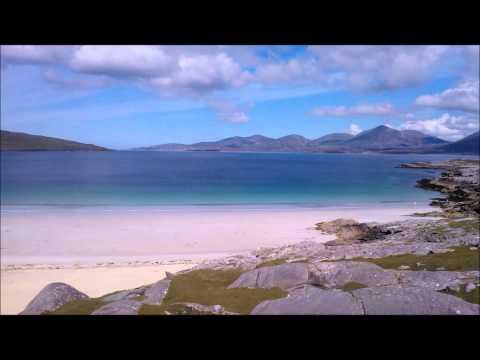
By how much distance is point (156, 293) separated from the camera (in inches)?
332

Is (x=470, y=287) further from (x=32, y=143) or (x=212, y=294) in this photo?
(x=32, y=143)

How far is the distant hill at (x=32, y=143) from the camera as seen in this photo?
145750 millimetres

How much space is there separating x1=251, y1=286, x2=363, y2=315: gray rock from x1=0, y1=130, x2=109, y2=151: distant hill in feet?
529

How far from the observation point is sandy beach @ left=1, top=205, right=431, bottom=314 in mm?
12070

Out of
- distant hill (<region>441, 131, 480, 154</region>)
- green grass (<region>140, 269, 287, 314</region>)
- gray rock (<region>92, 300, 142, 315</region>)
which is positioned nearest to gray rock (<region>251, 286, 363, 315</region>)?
green grass (<region>140, 269, 287, 314</region>)

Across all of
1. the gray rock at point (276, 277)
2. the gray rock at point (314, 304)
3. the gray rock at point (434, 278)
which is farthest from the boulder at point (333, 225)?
the gray rock at point (314, 304)

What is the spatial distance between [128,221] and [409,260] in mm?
17683

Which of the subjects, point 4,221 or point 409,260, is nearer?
point 409,260

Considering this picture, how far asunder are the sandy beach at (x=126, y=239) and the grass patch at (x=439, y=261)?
723cm

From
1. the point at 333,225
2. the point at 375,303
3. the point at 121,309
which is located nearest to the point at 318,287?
the point at 375,303
